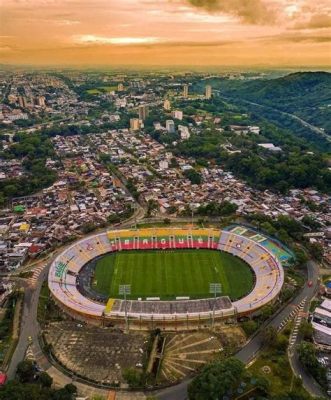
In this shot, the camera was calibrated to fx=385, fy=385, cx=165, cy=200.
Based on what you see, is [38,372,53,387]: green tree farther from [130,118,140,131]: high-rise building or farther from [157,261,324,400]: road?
[130,118,140,131]: high-rise building

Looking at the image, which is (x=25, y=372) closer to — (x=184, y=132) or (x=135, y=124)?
(x=184, y=132)


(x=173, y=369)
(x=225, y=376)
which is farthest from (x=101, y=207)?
(x=225, y=376)

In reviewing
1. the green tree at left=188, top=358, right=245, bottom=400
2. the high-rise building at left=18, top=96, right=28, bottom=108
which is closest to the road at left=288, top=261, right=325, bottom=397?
the green tree at left=188, top=358, right=245, bottom=400

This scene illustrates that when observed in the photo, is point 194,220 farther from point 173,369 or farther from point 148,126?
point 148,126

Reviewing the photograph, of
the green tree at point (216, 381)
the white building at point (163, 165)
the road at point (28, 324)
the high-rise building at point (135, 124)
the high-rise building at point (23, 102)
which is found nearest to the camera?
the green tree at point (216, 381)

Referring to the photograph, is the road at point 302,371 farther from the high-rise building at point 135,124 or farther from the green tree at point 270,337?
the high-rise building at point 135,124

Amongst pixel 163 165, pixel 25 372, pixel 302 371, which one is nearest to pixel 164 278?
pixel 302 371

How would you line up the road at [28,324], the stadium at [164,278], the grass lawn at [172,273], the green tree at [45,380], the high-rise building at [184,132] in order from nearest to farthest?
the green tree at [45,380]
the road at [28,324]
the stadium at [164,278]
the grass lawn at [172,273]
the high-rise building at [184,132]

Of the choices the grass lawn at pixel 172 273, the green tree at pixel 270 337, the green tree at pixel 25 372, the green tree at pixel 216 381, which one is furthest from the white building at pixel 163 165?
the green tree at pixel 216 381
